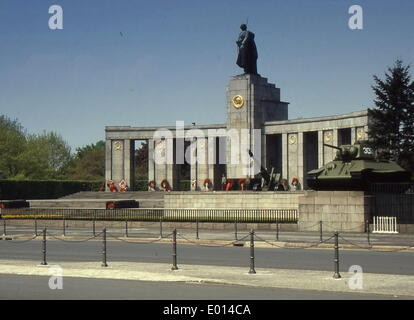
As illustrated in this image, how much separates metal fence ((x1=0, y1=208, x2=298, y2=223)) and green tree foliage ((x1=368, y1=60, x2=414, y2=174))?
1381 centimetres

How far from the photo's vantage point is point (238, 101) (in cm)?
6788

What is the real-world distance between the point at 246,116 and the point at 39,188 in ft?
84.3

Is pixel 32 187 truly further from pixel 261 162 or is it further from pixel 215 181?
pixel 261 162

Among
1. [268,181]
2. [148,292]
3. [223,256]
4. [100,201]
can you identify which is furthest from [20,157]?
[148,292]

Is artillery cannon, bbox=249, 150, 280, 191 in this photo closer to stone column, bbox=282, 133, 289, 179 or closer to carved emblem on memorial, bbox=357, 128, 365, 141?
carved emblem on memorial, bbox=357, 128, 365, 141

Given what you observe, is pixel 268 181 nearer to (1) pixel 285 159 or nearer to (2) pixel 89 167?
(1) pixel 285 159

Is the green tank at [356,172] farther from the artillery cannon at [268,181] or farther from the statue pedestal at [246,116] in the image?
the statue pedestal at [246,116]

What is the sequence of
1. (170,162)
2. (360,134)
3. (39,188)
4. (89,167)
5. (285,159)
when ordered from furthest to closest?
(89,167) < (39,188) < (170,162) < (285,159) < (360,134)

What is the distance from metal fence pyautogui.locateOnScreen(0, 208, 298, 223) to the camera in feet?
131

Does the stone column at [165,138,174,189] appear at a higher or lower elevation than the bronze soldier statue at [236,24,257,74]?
lower

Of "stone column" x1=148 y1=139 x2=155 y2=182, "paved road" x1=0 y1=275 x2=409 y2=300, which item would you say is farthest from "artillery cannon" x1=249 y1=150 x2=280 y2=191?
"paved road" x1=0 y1=275 x2=409 y2=300

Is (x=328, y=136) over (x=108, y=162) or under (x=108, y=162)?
over

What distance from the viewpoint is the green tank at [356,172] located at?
36.2 meters
